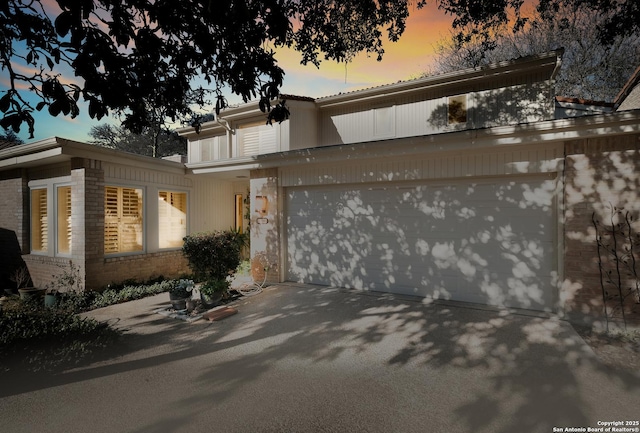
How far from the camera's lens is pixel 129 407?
3.09 m

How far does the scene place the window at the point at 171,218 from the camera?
9320 mm

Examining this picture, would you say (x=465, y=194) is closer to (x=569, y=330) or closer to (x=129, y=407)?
(x=569, y=330)

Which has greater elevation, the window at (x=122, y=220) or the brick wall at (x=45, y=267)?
the window at (x=122, y=220)

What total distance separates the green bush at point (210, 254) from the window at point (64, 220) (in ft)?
13.2

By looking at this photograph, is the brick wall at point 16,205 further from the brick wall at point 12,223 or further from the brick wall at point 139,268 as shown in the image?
the brick wall at point 139,268

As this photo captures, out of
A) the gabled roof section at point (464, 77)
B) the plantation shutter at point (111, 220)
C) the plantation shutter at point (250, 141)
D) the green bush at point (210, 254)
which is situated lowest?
the green bush at point (210, 254)

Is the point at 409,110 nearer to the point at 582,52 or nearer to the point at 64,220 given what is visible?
the point at 64,220

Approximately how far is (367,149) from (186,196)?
625 cm

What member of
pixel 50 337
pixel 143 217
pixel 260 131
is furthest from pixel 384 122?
pixel 50 337

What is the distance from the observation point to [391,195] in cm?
691

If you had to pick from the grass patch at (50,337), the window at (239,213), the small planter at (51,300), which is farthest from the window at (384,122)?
the small planter at (51,300)

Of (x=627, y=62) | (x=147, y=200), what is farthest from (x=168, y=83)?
(x=627, y=62)

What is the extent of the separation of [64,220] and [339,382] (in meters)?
8.84

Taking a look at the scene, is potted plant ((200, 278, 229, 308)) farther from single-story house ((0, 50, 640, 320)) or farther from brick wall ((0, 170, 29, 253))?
brick wall ((0, 170, 29, 253))
